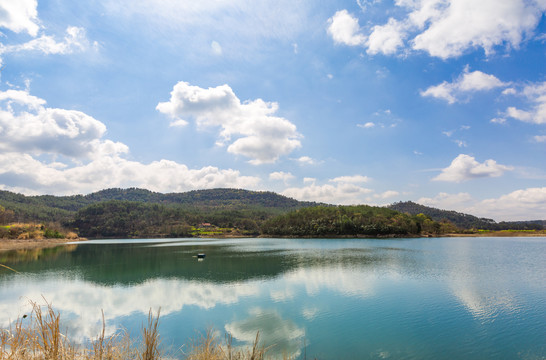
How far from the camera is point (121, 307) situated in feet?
59.5

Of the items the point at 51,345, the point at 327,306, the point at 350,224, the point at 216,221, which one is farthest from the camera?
the point at 216,221

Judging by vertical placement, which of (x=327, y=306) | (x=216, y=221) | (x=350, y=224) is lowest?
(x=327, y=306)

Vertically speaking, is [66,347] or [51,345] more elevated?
[51,345]

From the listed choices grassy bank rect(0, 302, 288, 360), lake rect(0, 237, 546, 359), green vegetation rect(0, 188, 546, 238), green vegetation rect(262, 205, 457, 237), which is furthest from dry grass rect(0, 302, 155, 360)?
green vegetation rect(262, 205, 457, 237)

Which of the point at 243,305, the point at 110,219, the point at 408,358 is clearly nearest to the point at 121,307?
the point at 243,305

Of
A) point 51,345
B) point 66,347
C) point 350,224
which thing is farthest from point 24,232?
point 350,224

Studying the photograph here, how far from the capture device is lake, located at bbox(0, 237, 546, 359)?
1191 cm

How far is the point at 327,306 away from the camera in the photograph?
1723 centimetres

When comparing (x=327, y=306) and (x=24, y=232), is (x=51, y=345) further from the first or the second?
(x=24, y=232)

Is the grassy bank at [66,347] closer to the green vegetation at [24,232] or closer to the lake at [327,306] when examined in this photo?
the lake at [327,306]

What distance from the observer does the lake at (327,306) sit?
39.1ft

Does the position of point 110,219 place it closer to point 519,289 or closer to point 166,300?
point 166,300

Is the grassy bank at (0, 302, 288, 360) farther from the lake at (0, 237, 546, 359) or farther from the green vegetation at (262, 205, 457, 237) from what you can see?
the green vegetation at (262, 205, 457, 237)

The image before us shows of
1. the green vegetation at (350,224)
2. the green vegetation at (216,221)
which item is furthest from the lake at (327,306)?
the green vegetation at (216,221)
